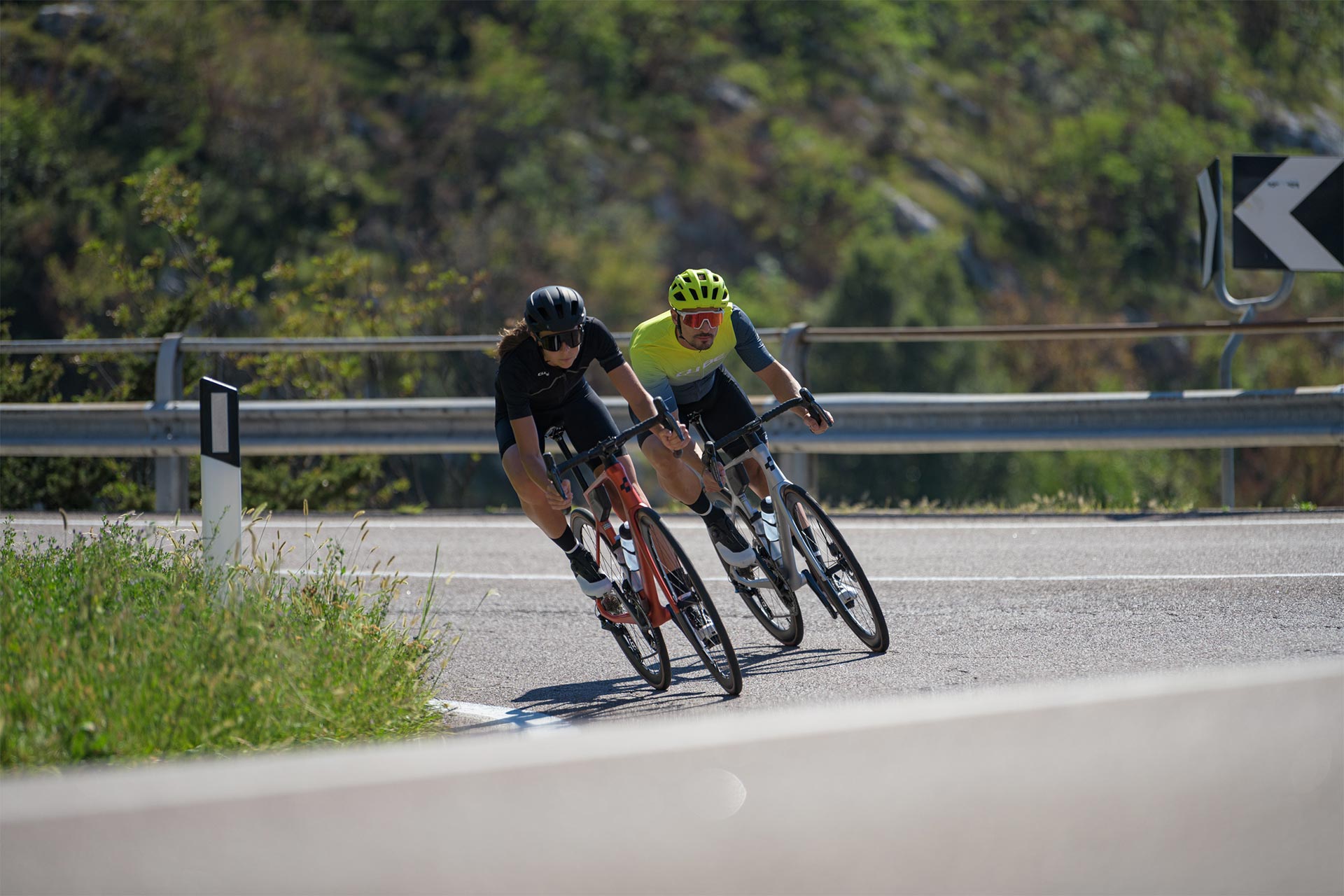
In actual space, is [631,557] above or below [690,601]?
above

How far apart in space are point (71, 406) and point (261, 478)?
1.73 meters

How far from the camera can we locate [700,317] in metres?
6.35

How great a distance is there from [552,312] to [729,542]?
58.1 inches

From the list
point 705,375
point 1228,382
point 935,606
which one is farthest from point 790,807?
point 1228,382

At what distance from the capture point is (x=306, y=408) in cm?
1132

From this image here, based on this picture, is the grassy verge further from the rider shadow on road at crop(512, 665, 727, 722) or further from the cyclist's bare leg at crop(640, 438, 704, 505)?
the cyclist's bare leg at crop(640, 438, 704, 505)

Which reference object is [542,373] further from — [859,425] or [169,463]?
[169,463]

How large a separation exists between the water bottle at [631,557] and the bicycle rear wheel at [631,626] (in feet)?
0.11

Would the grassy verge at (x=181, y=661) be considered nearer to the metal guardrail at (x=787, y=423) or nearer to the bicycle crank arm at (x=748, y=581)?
the bicycle crank arm at (x=748, y=581)

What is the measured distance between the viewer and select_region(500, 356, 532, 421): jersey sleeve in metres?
5.80

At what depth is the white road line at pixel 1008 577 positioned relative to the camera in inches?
295

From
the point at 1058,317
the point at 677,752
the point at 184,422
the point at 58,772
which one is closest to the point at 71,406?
the point at 184,422

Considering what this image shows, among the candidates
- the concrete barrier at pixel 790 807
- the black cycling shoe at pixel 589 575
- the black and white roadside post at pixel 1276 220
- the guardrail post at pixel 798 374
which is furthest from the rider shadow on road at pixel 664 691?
the black and white roadside post at pixel 1276 220

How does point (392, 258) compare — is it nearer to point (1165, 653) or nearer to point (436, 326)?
point (436, 326)
